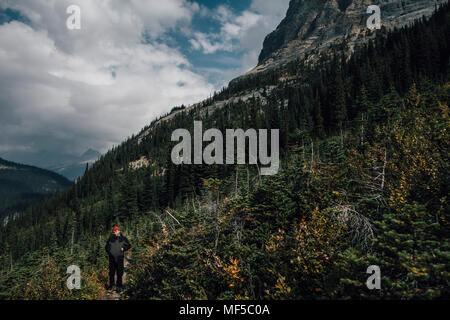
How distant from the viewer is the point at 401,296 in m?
4.03

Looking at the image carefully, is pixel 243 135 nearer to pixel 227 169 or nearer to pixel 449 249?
pixel 227 169

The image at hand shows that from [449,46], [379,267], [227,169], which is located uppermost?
[449,46]

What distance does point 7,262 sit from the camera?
70.3 m

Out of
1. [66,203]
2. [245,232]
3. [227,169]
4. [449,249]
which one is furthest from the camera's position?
[66,203]

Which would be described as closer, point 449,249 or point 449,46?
point 449,249

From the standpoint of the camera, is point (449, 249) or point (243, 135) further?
point (243, 135)

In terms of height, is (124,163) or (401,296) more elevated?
(124,163)

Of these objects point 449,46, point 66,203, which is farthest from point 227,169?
point 66,203

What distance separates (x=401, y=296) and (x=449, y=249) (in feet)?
4.73

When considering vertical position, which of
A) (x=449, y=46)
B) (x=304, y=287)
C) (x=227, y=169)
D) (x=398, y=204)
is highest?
(x=449, y=46)

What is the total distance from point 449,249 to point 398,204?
1618 millimetres

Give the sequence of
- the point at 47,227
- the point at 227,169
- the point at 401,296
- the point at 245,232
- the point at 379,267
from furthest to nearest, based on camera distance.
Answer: the point at 47,227, the point at 227,169, the point at 245,232, the point at 379,267, the point at 401,296

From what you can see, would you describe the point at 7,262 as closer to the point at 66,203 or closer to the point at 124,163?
the point at 66,203

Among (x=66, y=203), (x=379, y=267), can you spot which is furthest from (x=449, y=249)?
(x=66, y=203)
